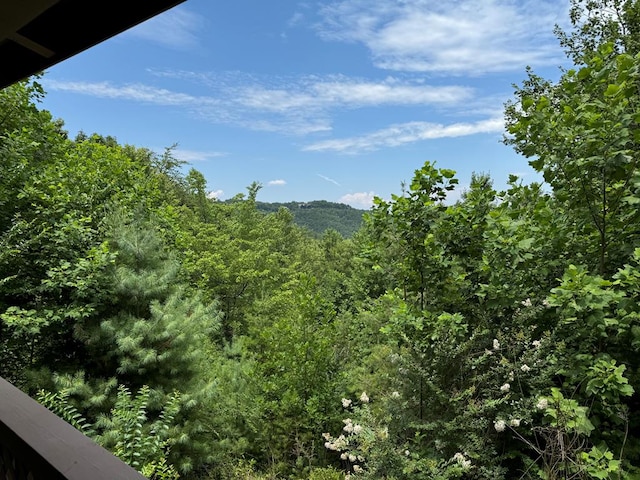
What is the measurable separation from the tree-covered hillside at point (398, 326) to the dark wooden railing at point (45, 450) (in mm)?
1818

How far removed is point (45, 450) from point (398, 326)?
3071 millimetres

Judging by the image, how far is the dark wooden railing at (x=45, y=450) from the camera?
801 mm

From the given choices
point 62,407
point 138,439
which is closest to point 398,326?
point 138,439

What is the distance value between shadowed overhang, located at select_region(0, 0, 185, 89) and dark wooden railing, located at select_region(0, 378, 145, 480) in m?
0.94

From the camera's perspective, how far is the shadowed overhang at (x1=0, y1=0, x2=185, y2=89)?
775 millimetres

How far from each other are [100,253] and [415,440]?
4.04 m

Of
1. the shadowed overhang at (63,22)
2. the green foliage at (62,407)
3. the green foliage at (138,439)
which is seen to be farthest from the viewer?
the green foliage at (138,439)

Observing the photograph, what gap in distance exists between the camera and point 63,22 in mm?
877

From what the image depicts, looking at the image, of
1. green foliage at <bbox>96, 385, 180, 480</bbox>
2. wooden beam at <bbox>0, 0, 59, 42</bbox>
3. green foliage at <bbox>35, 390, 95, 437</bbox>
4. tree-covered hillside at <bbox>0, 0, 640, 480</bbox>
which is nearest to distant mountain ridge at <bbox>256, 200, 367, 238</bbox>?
tree-covered hillside at <bbox>0, 0, 640, 480</bbox>

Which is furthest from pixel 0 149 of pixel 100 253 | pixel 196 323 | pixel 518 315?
pixel 518 315

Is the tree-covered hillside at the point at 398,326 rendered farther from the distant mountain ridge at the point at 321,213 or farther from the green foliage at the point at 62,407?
the distant mountain ridge at the point at 321,213

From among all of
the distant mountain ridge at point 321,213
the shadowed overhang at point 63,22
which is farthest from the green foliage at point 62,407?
the distant mountain ridge at point 321,213

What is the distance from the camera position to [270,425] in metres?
5.83

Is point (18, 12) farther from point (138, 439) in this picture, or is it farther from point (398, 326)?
point (398, 326)
